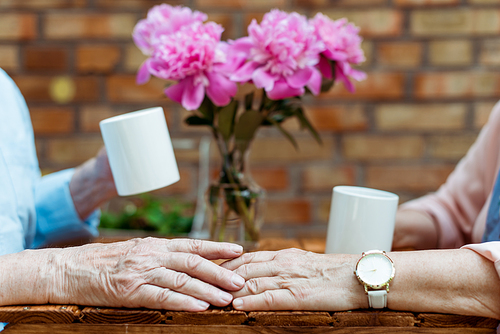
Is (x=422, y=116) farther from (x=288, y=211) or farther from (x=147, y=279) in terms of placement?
(x=147, y=279)

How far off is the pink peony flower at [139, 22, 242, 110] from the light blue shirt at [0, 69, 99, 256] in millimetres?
327

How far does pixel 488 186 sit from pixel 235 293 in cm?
→ 73

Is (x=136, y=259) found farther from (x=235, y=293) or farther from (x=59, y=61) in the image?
(x=59, y=61)

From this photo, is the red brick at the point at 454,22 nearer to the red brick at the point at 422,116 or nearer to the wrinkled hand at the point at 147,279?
the red brick at the point at 422,116

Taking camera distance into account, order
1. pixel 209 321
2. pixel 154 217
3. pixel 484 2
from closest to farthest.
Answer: pixel 209 321 < pixel 154 217 < pixel 484 2

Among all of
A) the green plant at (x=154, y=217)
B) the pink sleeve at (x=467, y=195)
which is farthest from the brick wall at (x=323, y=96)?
the pink sleeve at (x=467, y=195)

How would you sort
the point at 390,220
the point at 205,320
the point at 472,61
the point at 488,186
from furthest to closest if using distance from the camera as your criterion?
the point at 472,61 → the point at 488,186 → the point at 390,220 → the point at 205,320

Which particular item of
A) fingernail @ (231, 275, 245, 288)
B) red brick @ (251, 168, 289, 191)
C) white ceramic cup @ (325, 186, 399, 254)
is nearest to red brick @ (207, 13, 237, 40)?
red brick @ (251, 168, 289, 191)

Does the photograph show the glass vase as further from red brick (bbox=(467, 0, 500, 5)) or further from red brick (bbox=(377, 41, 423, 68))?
red brick (bbox=(467, 0, 500, 5))

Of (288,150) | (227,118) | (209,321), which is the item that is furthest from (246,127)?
(288,150)

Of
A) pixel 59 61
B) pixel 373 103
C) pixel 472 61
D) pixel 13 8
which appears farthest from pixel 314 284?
pixel 13 8

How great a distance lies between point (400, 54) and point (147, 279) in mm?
1201

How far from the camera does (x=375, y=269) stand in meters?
0.54

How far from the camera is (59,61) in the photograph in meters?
1.44
